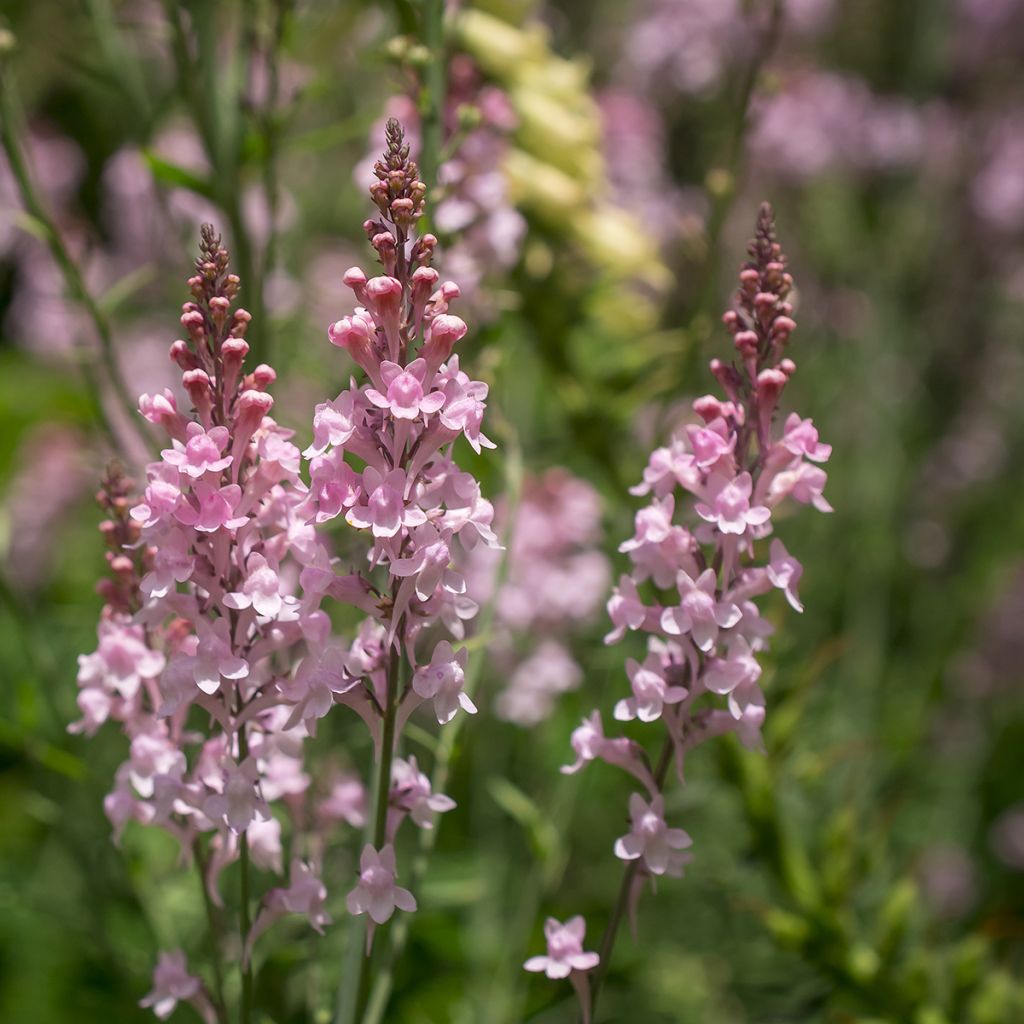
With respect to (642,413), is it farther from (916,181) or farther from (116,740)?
(116,740)

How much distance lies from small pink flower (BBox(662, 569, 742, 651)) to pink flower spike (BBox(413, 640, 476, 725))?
0.06m

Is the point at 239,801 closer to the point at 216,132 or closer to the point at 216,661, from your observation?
the point at 216,661

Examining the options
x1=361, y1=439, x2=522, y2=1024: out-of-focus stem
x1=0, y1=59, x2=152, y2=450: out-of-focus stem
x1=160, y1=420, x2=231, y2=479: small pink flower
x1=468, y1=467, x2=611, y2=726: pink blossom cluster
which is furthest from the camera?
x1=468, y1=467, x2=611, y2=726: pink blossom cluster

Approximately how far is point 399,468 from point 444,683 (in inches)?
2.5

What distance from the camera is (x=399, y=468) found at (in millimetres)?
358

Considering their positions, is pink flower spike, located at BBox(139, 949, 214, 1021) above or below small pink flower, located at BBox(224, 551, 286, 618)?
below

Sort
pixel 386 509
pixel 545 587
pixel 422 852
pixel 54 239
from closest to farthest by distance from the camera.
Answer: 1. pixel 386 509
2. pixel 422 852
3. pixel 54 239
4. pixel 545 587

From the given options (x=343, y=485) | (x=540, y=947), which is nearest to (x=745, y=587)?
(x=343, y=485)

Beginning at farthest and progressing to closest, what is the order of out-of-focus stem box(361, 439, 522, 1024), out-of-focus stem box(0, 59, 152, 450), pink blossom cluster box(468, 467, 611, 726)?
pink blossom cluster box(468, 467, 611, 726)
out-of-focus stem box(0, 59, 152, 450)
out-of-focus stem box(361, 439, 522, 1024)

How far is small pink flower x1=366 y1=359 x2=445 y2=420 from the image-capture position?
35 cm

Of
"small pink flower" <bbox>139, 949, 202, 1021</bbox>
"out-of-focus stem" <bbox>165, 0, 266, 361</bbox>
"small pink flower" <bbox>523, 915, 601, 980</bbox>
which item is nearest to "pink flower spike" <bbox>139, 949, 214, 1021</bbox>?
"small pink flower" <bbox>139, 949, 202, 1021</bbox>

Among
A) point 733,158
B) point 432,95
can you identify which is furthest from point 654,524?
point 733,158

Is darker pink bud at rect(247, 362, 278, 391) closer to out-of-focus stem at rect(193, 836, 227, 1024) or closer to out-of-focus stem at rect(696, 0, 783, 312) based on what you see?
out-of-focus stem at rect(193, 836, 227, 1024)

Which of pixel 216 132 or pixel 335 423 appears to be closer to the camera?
pixel 335 423
